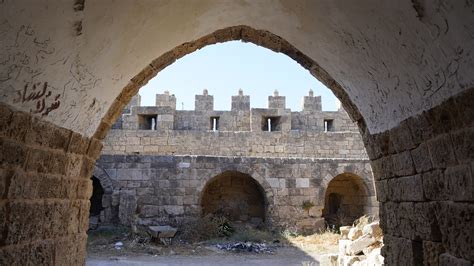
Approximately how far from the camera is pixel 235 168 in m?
12.5

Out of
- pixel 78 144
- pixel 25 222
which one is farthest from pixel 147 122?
pixel 25 222

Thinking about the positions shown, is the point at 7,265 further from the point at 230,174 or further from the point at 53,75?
the point at 230,174

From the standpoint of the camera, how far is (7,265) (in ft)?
8.61

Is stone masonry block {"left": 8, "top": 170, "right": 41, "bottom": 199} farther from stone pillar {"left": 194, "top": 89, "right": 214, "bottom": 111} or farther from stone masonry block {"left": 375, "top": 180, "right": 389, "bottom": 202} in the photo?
stone pillar {"left": 194, "top": 89, "right": 214, "bottom": 111}

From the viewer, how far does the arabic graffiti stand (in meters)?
2.54

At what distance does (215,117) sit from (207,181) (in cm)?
617

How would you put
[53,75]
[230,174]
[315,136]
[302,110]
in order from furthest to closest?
1. [302,110]
2. [315,136]
3. [230,174]
4. [53,75]

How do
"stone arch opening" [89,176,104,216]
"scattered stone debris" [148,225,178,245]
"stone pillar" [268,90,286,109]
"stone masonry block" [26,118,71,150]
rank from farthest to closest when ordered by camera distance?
"stone pillar" [268,90,286,109] < "stone arch opening" [89,176,104,216] < "scattered stone debris" [148,225,178,245] < "stone masonry block" [26,118,71,150]

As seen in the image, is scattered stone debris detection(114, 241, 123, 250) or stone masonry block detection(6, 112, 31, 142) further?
scattered stone debris detection(114, 241, 123, 250)

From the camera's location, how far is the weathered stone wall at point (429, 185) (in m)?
2.39

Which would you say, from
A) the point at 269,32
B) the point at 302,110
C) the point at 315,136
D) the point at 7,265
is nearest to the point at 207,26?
the point at 269,32

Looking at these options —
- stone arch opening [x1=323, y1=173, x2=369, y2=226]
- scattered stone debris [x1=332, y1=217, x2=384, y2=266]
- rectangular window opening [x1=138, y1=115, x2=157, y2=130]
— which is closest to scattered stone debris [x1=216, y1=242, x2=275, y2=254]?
scattered stone debris [x1=332, y1=217, x2=384, y2=266]

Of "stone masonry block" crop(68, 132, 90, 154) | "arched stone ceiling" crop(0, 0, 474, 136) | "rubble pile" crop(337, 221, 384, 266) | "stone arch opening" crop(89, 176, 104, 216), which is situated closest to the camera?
"arched stone ceiling" crop(0, 0, 474, 136)

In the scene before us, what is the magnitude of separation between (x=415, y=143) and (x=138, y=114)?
52.0ft
